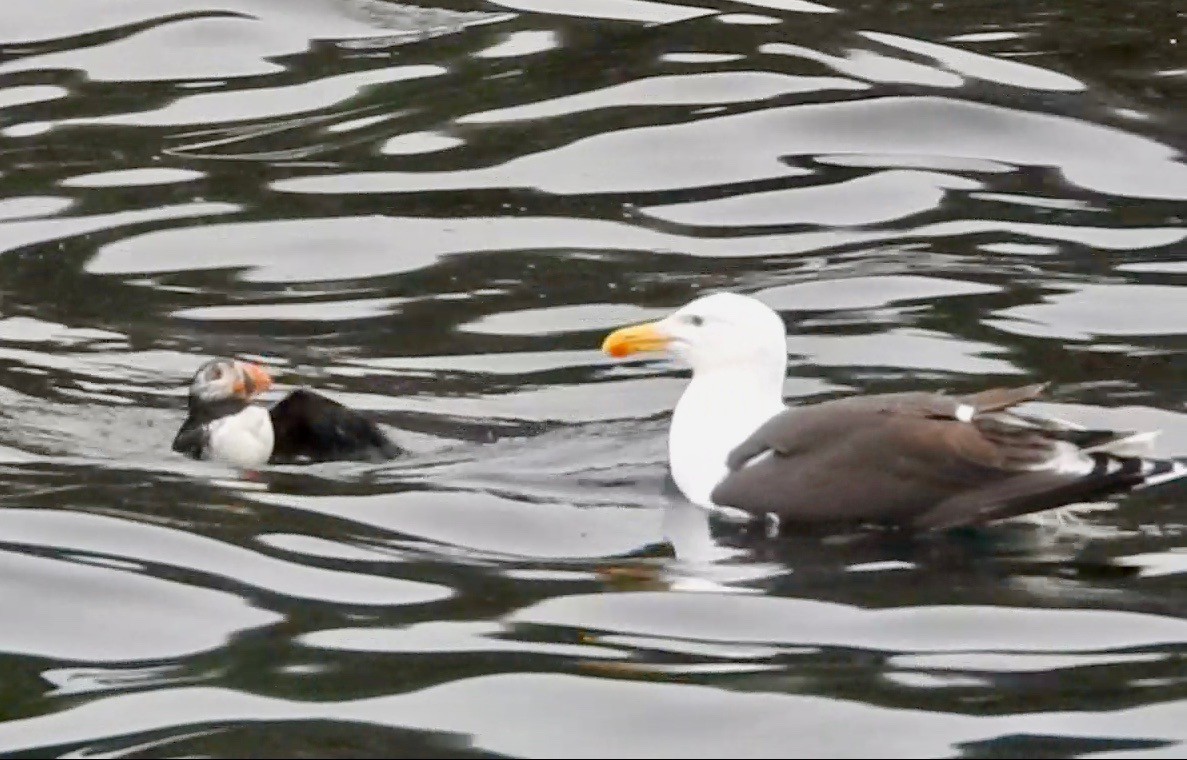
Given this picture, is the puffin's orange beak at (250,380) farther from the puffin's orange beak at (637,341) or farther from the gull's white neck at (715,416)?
the gull's white neck at (715,416)

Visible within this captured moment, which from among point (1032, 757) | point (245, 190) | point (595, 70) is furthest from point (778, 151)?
point (1032, 757)

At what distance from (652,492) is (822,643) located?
325cm

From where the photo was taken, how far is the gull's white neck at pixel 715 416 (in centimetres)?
1207

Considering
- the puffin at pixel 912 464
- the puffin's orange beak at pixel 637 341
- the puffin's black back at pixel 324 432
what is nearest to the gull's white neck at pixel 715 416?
the puffin at pixel 912 464

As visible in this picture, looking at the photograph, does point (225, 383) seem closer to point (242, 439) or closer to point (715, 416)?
point (242, 439)

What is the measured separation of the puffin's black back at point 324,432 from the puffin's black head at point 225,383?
0.38 m

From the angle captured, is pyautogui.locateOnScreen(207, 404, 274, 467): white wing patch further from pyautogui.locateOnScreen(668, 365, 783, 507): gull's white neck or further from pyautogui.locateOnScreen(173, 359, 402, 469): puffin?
pyautogui.locateOnScreen(668, 365, 783, 507): gull's white neck

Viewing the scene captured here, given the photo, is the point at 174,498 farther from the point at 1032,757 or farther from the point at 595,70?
the point at 595,70

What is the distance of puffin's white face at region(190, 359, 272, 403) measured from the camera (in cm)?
1347

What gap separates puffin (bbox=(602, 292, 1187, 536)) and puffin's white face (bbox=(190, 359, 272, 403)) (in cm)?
247

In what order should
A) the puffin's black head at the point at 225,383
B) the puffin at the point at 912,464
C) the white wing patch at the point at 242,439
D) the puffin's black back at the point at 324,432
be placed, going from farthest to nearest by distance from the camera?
the puffin's black head at the point at 225,383 < the white wing patch at the point at 242,439 < the puffin's black back at the point at 324,432 < the puffin at the point at 912,464

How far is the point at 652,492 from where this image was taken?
12.5 meters

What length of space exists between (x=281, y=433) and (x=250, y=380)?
0.78m

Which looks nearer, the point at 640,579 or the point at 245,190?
the point at 640,579
